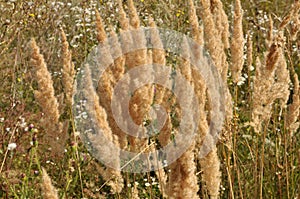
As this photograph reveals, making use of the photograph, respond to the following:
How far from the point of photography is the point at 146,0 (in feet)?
12.1

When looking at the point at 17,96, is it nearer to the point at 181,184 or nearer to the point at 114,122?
the point at 114,122

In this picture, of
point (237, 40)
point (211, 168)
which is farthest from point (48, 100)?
point (237, 40)

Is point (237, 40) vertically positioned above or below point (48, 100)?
above

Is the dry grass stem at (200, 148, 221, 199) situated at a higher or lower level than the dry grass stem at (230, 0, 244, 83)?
lower

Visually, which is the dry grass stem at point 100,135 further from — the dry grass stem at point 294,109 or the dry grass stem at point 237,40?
the dry grass stem at point 294,109

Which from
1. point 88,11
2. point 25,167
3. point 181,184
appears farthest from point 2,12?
point 181,184

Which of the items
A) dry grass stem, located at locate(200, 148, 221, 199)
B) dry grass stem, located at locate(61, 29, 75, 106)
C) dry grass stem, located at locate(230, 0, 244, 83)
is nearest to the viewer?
dry grass stem, located at locate(200, 148, 221, 199)

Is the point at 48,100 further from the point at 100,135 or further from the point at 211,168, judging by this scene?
the point at 211,168

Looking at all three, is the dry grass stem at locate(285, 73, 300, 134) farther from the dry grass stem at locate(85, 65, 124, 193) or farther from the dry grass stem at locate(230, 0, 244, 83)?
the dry grass stem at locate(85, 65, 124, 193)

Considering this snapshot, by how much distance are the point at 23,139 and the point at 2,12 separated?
1.29 m

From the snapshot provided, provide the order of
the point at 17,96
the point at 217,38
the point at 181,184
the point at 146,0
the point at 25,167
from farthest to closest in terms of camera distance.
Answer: the point at 146,0
the point at 17,96
the point at 25,167
the point at 217,38
the point at 181,184

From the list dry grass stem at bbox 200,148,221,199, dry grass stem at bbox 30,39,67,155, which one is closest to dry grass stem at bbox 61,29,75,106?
dry grass stem at bbox 30,39,67,155

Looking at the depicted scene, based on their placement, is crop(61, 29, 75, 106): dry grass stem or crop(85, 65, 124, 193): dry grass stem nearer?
crop(85, 65, 124, 193): dry grass stem

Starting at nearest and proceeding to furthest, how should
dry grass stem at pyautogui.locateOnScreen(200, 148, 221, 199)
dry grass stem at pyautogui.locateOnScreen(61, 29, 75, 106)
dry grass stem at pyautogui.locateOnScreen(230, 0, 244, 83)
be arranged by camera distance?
dry grass stem at pyautogui.locateOnScreen(200, 148, 221, 199)
dry grass stem at pyautogui.locateOnScreen(61, 29, 75, 106)
dry grass stem at pyautogui.locateOnScreen(230, 0, 244, 83)
